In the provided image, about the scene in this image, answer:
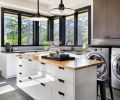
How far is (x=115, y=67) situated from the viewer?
334cm

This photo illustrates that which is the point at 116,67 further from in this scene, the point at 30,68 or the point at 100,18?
the point at 30,68

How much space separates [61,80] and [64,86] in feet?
0.34

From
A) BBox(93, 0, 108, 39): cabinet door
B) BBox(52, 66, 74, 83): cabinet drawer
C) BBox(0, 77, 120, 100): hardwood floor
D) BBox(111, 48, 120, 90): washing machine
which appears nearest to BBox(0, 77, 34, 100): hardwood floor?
BBox(0, 77, 120, 100): hardwood floor

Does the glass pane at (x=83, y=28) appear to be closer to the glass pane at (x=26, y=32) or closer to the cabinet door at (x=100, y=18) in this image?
the cabinet door at (x=100, y=18)

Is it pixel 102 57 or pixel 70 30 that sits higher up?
pixel 70 30

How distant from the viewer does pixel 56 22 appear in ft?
21.3

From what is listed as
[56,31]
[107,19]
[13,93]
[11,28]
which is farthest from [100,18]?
[11,28]

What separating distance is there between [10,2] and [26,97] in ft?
11.3

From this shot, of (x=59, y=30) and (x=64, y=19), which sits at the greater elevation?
(x=64, y=19)

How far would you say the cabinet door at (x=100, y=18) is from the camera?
3.88m

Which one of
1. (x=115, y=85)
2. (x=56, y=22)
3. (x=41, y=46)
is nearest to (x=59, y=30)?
(x=56, y=22)

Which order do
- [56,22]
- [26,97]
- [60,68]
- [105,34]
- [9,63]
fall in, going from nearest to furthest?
[60,68] < [26,97] < [105,34] < [9,63] < [56,22]

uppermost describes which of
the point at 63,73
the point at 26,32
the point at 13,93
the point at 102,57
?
the point at 26,32

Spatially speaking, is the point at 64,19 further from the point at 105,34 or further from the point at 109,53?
the point at 109,53
